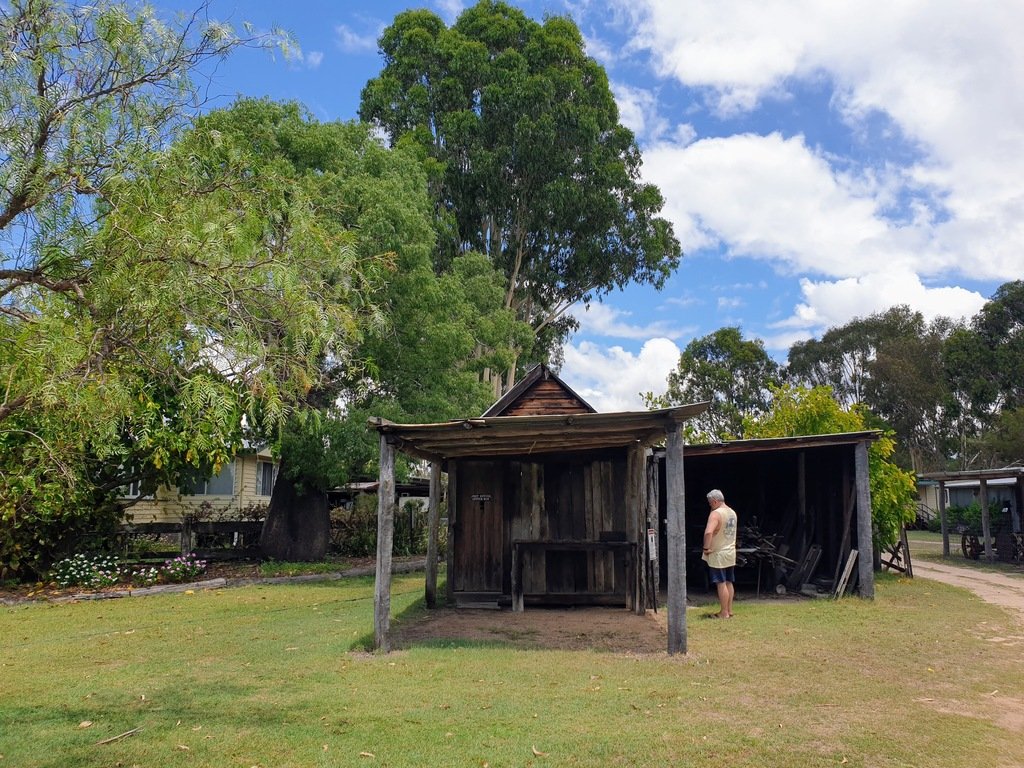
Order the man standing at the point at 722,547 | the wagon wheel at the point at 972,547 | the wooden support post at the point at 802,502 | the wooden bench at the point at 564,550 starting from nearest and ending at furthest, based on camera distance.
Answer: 1. the man standing at the point at 722,547
2. the wooden bench at the point at 564,550
3. the wooden support post at the point at 802,502
4. the wagon wheel at the point at 972,547

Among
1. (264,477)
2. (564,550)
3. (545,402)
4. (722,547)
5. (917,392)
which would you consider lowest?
(564,550)

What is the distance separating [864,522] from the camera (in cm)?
1237

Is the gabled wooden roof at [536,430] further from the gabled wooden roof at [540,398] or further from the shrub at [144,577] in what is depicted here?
the shrub at [144,577]

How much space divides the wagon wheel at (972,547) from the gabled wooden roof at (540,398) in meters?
14.4

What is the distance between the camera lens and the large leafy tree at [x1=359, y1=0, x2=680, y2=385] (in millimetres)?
27859

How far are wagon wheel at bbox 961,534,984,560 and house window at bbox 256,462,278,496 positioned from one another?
71.1ft

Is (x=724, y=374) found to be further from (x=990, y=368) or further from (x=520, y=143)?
(x=520, y=143)

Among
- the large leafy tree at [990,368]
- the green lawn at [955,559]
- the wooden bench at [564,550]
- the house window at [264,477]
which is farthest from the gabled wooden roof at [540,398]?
the large leafy tree at [990,368]

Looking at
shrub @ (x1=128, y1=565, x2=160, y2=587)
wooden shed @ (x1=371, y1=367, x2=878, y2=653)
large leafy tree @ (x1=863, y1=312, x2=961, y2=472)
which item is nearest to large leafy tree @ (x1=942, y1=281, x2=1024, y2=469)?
large leafy tree @ (x1=863, y1=312, x2=961, y2=472)

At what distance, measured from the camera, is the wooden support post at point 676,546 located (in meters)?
8.09

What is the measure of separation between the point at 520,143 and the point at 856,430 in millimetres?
16323

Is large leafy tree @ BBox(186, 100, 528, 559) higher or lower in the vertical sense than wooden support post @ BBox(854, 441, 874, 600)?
higher

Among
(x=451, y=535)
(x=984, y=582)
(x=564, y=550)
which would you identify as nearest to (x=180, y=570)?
(x=451, y=535)

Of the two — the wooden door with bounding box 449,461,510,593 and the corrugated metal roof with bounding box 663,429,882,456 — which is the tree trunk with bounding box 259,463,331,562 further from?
the corrugated metal roof with bounding box 663,429,882,456
